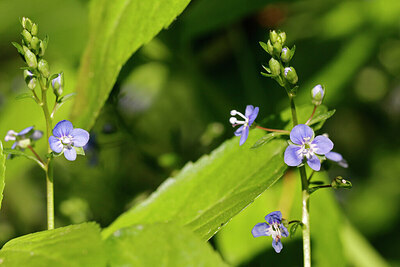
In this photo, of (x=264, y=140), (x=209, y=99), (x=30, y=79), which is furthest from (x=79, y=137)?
(x=209, y=99)

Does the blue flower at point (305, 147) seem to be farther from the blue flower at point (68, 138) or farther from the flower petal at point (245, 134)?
the blue flower at point (68, 138)

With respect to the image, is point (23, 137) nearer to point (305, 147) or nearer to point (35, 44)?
point (35, 44)

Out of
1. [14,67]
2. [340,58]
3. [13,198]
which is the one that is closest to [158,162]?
[340,58]

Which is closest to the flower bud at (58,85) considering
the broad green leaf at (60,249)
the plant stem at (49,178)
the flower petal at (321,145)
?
the plant stem at (49,178)

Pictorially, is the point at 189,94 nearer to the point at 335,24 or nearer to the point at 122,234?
the point at 335,24

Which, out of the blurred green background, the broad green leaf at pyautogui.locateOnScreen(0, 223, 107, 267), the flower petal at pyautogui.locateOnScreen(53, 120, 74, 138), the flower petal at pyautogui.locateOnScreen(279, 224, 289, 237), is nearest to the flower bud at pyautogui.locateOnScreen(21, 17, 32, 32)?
the flower petal at pyautogui.locateOnScreen(53, 120, 74, 138)
